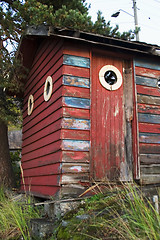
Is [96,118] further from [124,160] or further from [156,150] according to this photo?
[156,150]

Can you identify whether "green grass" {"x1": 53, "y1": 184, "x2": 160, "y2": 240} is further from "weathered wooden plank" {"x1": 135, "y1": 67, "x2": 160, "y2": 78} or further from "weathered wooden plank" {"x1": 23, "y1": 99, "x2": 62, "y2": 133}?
"weathered wooden plank" {"x1": 135, "y1": 67, "x2": 160, "y2": 78}

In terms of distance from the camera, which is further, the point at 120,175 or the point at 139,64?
the point at 139,64

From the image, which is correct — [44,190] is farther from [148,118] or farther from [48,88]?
[148,118]

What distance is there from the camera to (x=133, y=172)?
581 centimetres

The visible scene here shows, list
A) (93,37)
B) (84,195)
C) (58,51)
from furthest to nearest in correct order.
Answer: (58,51)
(93,37)
(84,195)

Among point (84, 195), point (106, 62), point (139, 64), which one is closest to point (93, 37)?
point (106, 62)

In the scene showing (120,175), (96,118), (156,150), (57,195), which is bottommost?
(57,195)

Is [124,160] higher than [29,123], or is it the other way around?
[29,123]

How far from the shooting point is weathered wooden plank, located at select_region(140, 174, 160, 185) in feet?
18.8

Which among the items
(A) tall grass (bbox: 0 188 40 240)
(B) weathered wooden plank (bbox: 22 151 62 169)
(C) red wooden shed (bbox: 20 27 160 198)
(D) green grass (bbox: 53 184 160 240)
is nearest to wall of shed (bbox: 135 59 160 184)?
(C) red wooden shed (bbox: 20 27 160 198)

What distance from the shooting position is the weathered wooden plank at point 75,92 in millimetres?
5488

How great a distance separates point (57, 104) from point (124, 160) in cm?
198

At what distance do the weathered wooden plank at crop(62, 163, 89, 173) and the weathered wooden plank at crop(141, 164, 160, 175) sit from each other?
1355 mm

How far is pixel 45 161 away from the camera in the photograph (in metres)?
6.26
